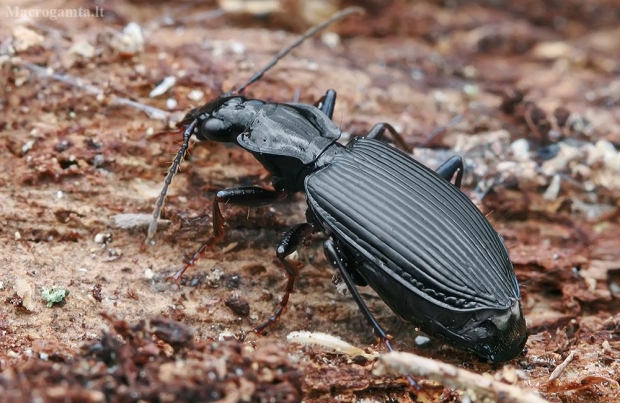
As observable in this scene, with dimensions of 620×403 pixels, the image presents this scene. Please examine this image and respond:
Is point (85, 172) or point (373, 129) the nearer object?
point (85, 172)

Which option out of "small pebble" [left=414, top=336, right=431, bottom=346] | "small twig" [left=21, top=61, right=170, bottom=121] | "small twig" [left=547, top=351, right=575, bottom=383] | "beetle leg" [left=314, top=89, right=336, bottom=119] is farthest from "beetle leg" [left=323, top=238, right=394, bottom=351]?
"small twig" [left=21, top=61, right=170, bottom=121]

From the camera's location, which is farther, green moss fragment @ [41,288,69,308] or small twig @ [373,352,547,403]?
green moss fragment @ [41,288,69,308]

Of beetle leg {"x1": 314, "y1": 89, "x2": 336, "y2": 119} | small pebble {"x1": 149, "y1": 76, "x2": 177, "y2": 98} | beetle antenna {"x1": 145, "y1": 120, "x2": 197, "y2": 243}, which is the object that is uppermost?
beetle leg {"x1": 314, "y1": 89, "x2": 336, "y2": 119}

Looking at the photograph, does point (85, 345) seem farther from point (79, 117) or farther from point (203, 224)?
point (79, 117)

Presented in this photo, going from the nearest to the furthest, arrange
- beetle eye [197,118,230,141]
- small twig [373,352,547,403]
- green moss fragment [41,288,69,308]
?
small twig [373,352,547,403] → green moss fragment [41,288,69,308] → beetle eye [197,118,230,141]

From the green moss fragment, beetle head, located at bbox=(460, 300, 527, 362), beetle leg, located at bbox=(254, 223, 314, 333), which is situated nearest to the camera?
beetle head, located at bbox=(460, 300, 527, 362)

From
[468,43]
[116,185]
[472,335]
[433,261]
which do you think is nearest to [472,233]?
[433,261]

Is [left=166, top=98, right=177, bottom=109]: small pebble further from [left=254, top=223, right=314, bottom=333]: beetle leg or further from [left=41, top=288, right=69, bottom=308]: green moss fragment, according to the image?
[left=41, top=288, right=69, bottom=308]: green moss fragment
